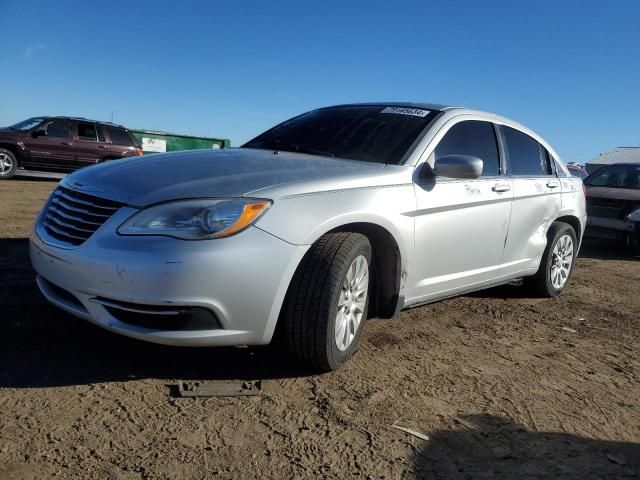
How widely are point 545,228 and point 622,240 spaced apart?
4652 mm

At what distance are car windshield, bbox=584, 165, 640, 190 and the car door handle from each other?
6.07 metres

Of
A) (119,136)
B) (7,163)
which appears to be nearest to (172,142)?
(119,136)

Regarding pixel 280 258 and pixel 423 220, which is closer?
pixel 280 258

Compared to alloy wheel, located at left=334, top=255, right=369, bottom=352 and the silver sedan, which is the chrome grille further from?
alloy wheel, located at left=334, top=255, right=369, bottom=352

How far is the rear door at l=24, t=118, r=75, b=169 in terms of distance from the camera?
47.3 ft

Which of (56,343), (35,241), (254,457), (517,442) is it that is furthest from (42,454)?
(517,442)

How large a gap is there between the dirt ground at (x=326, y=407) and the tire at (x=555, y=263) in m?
1.07

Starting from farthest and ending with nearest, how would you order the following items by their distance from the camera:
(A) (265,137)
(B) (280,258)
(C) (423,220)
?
(A) (265,137), (C) (423,220), (B) (280,258)

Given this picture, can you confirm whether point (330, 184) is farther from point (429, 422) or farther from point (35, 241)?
point (35, 241)

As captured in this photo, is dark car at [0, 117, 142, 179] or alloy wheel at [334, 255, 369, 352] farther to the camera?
dark car at [0, 117, 142, 179]

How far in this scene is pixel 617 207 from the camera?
29.0ft

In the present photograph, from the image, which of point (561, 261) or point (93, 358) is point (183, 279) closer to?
point (93, 358)

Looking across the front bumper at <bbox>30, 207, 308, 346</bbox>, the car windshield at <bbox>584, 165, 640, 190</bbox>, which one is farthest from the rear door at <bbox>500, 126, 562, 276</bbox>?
the car windshield at <bbox>584, 165, 640, 190</bbox>

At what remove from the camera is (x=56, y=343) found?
317 cm
